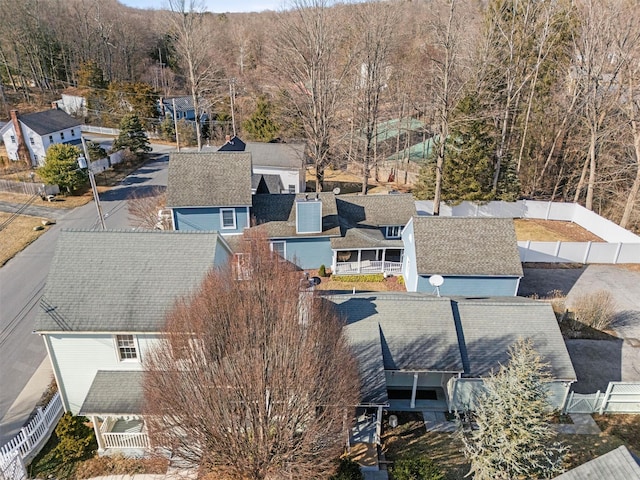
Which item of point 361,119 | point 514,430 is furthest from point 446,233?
point 361,119

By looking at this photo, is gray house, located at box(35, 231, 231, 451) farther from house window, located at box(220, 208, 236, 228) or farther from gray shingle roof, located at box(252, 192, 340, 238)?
house window, located at box(220, 208, 236, 228)

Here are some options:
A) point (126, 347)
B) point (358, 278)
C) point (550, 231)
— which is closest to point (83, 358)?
point (126, 347)

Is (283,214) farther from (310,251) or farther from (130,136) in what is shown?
(130,136)

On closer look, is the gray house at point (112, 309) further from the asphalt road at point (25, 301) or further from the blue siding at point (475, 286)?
the blue siding at point (475, 286)

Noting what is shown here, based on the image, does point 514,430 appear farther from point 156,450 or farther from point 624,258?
point 624,258

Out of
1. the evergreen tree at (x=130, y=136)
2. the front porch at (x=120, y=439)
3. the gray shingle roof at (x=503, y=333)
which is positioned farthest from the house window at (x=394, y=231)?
the evergreen tree at (x=130, y=136)

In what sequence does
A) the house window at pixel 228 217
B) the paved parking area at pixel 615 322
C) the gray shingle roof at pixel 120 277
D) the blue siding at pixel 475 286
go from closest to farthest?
the gray shingle roof at pixel 120 277 → the paved parking area at pixel 615 322 → the blue siding at pixel 475 286 → the house window at pixel 228 217
